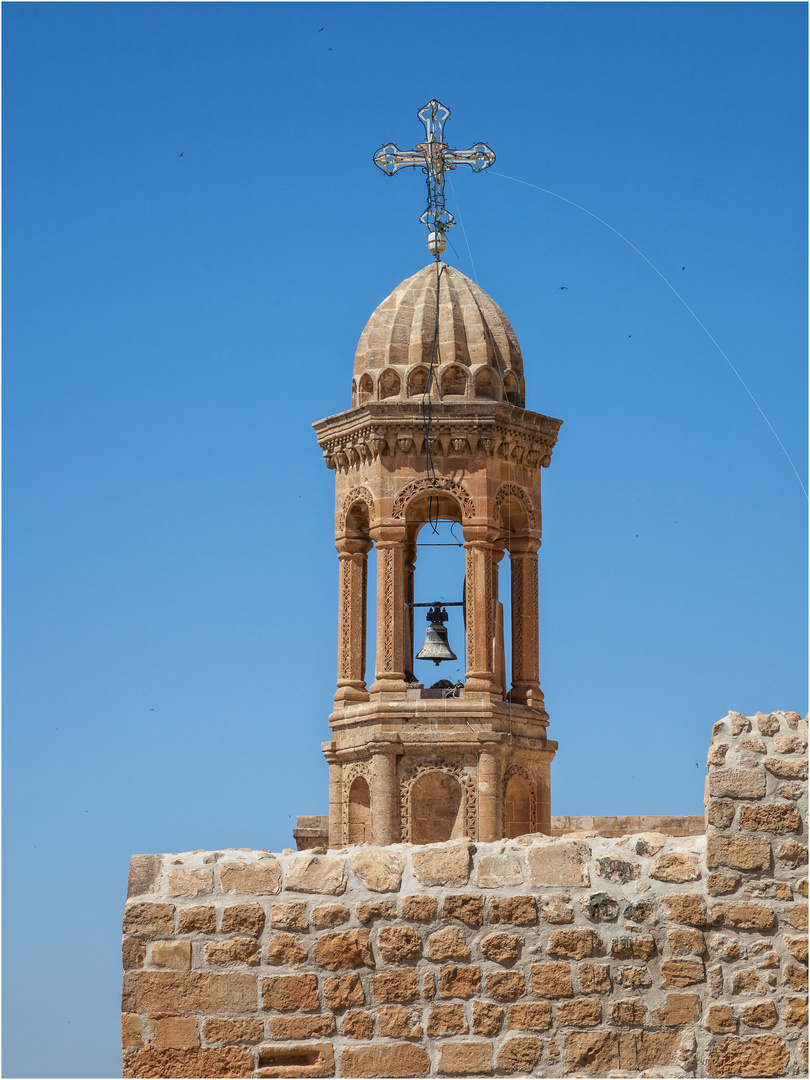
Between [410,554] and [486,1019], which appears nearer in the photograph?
[486,1019]

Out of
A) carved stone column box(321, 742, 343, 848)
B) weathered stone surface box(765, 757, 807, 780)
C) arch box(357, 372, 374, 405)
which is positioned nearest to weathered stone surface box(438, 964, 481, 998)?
weathered stone surface box(765, 757, 807, 780)

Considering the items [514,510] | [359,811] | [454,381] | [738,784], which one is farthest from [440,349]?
[738,784]

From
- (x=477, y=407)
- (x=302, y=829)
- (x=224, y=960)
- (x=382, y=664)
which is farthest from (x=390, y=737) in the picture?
(x=224, y=960)

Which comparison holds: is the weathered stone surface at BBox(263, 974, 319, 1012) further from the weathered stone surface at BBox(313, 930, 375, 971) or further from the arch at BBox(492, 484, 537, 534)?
the arch at BBox(492, 484, 537, 534)

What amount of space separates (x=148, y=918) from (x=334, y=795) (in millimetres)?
9556

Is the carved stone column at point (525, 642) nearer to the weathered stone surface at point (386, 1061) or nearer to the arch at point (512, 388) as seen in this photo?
the arch at point (512, 388)

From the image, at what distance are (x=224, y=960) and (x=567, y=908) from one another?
4.80 feet

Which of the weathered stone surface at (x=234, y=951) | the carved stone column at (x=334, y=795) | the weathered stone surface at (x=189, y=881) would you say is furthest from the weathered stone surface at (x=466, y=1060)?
the carved stone column at (x=334, y=795)

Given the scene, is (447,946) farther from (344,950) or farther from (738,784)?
(738,784)

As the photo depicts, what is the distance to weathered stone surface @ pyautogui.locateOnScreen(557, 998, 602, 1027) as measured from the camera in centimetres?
789

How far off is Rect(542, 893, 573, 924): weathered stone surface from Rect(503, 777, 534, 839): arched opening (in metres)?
9.16

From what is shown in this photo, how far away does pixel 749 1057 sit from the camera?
7859 mm

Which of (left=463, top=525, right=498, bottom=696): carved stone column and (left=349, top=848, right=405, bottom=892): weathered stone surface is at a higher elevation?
(left=463, top=525, right=498, bottom=696): carved stone column

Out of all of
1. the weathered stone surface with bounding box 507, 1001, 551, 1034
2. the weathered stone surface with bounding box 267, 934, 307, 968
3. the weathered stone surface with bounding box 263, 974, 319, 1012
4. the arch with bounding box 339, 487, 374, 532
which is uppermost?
the arch with bounding box 339, 487, 374, 532
